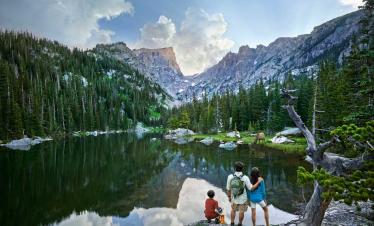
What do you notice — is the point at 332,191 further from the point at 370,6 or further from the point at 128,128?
the point at 128,128

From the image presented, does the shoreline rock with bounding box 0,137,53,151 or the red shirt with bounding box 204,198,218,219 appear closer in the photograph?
the red shirt with bounding box 204,198,218,219

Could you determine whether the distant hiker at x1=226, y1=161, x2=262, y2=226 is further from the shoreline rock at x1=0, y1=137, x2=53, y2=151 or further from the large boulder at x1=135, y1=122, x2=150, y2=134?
the large boulder at x1=135, y1=122, x2=150, y2=134

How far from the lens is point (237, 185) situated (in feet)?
41.7

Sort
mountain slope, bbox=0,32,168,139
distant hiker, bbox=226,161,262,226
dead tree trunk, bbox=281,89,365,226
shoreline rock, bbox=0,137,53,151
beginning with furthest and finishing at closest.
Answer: mountain slope, bbox=0,32,168,139
shoreline rock, bbox=0,137,53,151
distant hiker, bbox=226,161,262,226
dead tree trunk, bbox=281,89,365,226

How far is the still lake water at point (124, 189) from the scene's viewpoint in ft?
70.0

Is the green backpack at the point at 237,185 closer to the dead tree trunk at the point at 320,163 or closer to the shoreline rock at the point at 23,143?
the dead tree trunk at the point at 320,163

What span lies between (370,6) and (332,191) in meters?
19.8

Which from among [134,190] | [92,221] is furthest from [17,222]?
[134,190]

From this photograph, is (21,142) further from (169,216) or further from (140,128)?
(140,128)

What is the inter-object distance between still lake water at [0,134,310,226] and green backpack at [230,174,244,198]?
7368 mm

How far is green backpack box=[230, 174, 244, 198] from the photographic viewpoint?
12680mm

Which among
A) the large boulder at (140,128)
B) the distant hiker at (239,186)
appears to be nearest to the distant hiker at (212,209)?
the distant hiker at (239,186)

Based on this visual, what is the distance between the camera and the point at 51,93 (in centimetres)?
12612

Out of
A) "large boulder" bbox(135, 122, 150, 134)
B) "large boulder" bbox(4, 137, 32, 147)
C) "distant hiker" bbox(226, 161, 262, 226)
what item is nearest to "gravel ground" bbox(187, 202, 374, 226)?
"distant hiker" bbox(226, 161, 262, 226)
